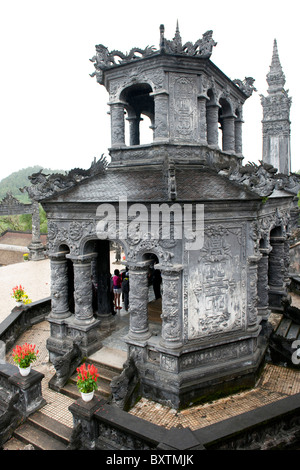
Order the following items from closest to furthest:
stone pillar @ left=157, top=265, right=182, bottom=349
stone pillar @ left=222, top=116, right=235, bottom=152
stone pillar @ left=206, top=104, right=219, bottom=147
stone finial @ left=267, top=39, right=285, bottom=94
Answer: stone pillar @ left=157, top=265, right=182, bottom=349, stone pillar @ left=206, top=104, right=219, bottom=147, stone pillar @ left=222, top=116, right=235, bottom=152, stone finial @ left=267, top=39, right=285, bottom=94

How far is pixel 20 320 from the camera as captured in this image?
12.8 meters

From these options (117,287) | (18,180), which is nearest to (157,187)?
(117,287)

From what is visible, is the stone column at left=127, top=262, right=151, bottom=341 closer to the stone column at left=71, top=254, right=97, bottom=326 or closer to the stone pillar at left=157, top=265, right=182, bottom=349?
the stone pillar at left=157, top=265, right=182, bottom=349

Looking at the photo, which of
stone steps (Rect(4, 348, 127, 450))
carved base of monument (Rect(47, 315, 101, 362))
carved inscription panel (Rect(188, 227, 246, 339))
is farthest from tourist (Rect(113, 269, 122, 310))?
carved inscription panel (Rect(188, 227, 246, 339))

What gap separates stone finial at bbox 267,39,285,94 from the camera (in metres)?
24.3

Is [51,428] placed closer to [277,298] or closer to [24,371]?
[24,371]

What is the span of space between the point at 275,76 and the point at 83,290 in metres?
23.6

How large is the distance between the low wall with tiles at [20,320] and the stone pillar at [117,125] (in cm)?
774

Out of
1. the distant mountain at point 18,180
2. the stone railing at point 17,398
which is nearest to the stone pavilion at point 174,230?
the stone railing at point 17,398

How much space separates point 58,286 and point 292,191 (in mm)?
10076

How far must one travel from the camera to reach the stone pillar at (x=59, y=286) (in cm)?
1041

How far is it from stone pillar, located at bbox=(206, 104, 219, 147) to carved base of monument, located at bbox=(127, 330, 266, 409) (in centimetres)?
708

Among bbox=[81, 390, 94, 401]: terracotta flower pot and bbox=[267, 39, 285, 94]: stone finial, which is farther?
bbox=[267, 39, 285, 94]: stone finial
